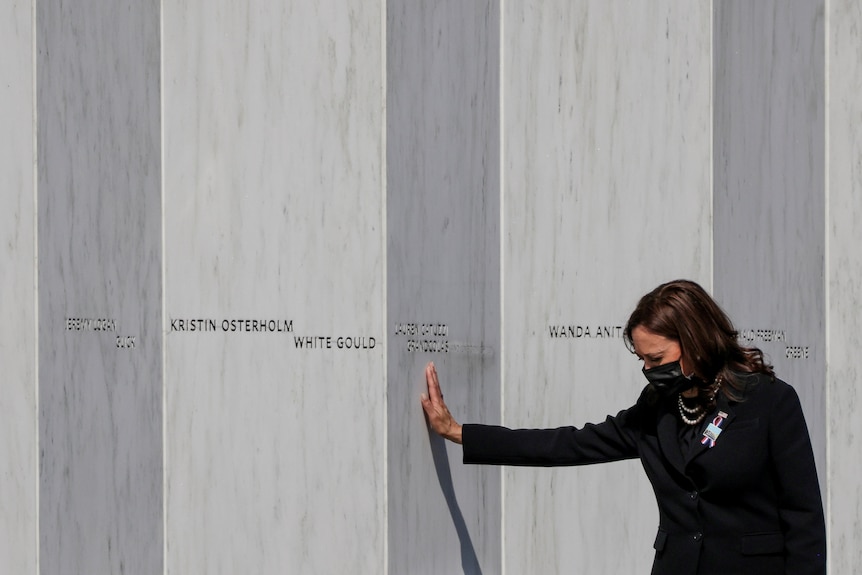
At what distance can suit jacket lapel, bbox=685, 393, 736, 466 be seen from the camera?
471cm

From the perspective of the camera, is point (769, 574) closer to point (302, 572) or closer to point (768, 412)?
point (768, 412)

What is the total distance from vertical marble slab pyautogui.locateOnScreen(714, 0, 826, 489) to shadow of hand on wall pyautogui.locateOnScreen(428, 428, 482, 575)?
267 centimetres

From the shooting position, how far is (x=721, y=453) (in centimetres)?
469

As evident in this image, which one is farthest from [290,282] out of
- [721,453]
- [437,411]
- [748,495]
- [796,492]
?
[796,492]

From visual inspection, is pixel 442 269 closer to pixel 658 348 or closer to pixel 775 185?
pixel 658 348

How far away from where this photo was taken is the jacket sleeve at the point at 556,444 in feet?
17.4

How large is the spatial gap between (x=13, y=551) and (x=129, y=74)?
9.19 feet

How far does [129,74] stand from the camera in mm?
6711

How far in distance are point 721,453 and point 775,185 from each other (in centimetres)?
473

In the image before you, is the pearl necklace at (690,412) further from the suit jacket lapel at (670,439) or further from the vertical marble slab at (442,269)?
the vertical marble slab at (442,269)

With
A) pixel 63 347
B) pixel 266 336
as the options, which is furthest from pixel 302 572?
pixel 63 347

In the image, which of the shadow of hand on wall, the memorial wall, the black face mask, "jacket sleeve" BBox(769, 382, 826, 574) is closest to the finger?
the memorial wall

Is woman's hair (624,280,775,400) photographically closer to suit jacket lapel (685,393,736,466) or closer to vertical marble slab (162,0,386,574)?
suit jacket lapel (685,393,736,466)

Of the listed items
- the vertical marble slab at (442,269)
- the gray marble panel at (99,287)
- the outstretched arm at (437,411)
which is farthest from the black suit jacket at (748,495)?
the gray marble panel at (99,287)
